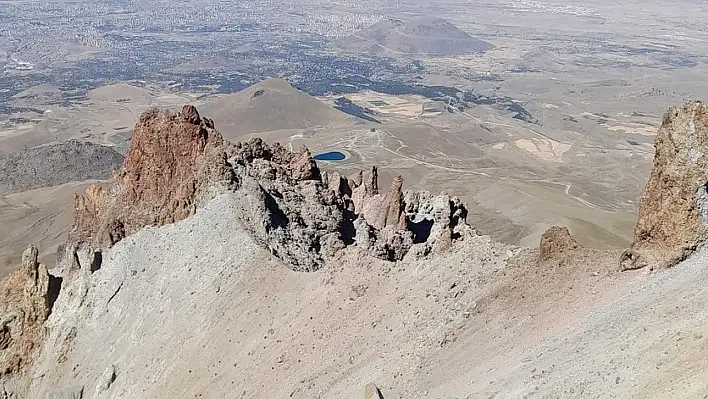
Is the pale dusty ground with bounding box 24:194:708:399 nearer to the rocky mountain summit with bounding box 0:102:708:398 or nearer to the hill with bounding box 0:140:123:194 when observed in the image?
the rocky mountain summit with bounding box 0:102:708:398

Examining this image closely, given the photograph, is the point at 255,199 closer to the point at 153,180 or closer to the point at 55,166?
the point at 153,180

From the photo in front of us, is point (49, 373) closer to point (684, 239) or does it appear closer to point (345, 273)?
point (345, 273)

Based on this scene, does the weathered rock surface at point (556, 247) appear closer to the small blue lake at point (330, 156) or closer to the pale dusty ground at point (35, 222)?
the pale dusty ground at point (35, 222)

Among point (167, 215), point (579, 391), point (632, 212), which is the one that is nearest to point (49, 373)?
point (167, 215)

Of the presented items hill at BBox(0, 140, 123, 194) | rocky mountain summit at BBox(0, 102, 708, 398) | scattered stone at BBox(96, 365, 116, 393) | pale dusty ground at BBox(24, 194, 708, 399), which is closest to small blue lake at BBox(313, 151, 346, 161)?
hill at BBox(0, 140, 123, 194)

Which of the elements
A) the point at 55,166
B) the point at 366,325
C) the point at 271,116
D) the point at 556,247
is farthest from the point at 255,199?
the point at 271,116

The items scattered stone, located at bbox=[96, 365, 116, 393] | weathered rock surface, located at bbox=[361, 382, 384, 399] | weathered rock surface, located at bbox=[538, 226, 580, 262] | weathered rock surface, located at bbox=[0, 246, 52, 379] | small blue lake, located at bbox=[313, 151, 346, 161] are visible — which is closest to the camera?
weathered rock surface, located at bbox=[361, 382, 384, 399]
